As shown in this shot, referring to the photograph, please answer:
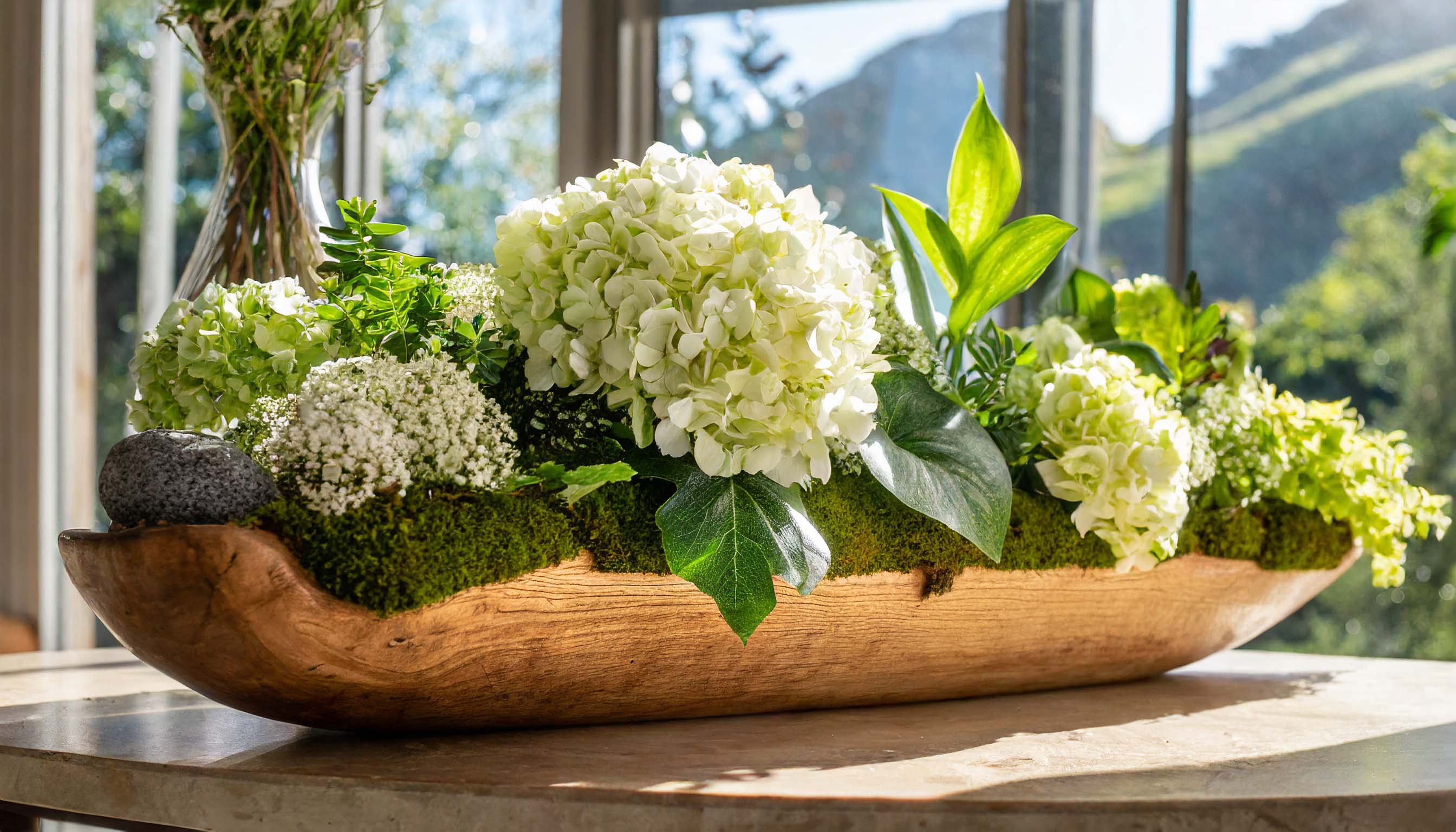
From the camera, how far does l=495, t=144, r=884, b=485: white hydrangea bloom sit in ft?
2.19

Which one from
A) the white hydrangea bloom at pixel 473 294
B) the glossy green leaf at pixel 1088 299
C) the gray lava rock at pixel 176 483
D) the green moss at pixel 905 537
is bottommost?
the green moss at pixel 905 537

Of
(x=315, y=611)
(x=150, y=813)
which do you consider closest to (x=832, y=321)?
(x=315, y=611)

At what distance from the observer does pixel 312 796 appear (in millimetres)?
564

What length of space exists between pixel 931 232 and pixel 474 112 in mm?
1311

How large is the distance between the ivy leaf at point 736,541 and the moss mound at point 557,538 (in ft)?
0.11

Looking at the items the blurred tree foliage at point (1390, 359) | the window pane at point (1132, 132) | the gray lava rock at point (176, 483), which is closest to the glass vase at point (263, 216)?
the gray lava rock at point (176, 483)

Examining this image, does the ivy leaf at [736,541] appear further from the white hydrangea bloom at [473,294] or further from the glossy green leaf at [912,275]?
the glossy green leaf at [912,275]

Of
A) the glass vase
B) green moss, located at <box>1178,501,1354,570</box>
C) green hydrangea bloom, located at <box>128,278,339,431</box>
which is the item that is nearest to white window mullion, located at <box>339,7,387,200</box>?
the glass vase

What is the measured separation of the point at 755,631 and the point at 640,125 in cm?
143

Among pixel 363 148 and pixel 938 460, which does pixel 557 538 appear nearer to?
pixel 938 460

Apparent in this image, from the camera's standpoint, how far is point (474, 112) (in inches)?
79.0

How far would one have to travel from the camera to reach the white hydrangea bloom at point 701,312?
668 mm

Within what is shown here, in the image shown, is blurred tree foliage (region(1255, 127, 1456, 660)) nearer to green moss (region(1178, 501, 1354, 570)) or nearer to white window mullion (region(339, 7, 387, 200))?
green moss (region(1178, 501, 1354, 570))

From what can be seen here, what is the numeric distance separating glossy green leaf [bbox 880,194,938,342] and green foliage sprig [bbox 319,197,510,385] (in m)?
0.39
